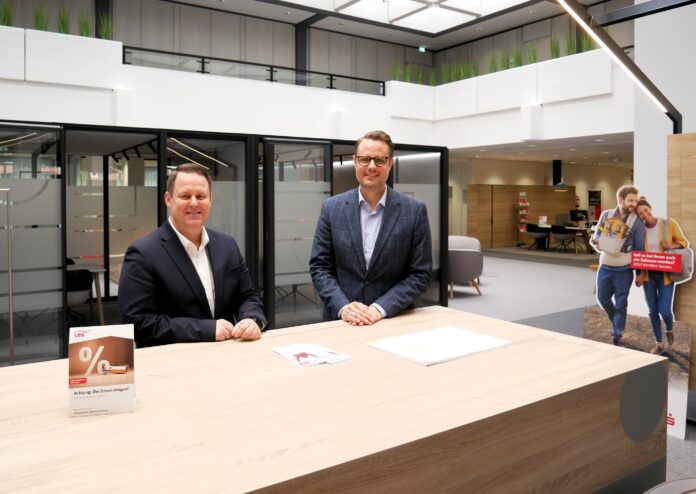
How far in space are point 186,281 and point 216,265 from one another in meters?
0.16

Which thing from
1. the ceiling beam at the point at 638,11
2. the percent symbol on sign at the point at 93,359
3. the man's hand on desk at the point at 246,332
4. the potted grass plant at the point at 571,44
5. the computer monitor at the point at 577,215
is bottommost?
the man's hand on desk at the point at 246,332

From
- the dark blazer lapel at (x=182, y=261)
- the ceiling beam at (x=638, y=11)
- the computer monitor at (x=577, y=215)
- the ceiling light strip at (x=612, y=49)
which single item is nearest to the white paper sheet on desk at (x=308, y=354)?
the dark blazer lapel at (x=182, y=261)

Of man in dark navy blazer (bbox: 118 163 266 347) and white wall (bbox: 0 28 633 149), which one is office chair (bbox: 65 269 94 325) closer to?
white wall (bbox: 0 28 633 149)

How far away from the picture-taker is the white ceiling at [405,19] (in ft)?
44.0

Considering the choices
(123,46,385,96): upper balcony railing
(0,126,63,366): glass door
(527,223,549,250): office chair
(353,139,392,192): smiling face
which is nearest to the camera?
(353,139,392,192): smiling face

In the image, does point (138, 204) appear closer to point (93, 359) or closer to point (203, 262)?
point (203, 262)

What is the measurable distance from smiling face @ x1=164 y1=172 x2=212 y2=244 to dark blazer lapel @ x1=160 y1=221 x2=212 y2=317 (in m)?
0.05

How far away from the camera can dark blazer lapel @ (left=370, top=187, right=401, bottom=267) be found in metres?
2.74

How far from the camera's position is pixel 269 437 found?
4.02ft

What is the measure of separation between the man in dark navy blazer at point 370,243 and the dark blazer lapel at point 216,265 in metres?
0.55

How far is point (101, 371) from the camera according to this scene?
1413 millimetres

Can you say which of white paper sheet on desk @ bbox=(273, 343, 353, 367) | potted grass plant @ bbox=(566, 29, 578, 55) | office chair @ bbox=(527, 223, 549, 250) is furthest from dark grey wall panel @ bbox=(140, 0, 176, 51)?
white paper sheet on desk @ bbox=(273, 343, 353, 367)

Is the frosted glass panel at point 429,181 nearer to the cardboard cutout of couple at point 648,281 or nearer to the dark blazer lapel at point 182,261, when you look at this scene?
the cardboard cutout of couple at point 648,281

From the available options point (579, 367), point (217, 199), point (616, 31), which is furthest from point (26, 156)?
point (616, 31)
